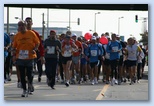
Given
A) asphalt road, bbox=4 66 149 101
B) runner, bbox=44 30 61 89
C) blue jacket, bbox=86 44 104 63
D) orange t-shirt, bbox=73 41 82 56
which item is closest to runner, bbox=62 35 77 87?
asphalt road, bbox=4 66 149 101

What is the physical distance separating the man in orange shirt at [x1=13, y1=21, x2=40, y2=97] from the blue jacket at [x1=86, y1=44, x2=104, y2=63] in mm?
3509

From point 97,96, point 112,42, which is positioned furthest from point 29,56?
point 112,42

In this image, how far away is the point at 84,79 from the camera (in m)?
17.2

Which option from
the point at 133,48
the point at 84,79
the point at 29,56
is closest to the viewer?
the point at 29,56

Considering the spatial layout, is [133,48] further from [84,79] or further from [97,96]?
[97,96]

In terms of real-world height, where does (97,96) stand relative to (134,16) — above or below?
below

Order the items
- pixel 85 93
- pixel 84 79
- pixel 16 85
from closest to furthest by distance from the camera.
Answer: pixel 85 93 → pixel 16 85 → pixel 84 79

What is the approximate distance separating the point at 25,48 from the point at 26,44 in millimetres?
60

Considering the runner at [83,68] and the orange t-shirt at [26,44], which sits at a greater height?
the orange t-shirt at [26,44]

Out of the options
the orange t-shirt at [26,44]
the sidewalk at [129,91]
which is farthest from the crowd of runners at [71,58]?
the sidewalk at [129,91]

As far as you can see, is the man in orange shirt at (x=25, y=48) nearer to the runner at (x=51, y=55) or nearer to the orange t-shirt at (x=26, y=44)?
the orange t-shirt at (x=26, y=44)

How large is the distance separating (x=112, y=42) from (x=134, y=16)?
280 cm

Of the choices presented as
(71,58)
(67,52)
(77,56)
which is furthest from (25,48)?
(77,56)

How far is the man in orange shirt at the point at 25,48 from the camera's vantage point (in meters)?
13.0
